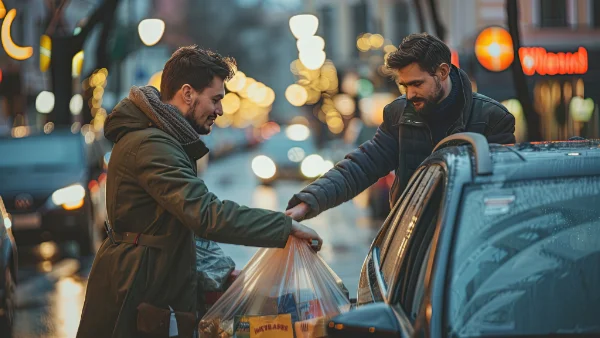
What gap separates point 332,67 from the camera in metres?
66.1

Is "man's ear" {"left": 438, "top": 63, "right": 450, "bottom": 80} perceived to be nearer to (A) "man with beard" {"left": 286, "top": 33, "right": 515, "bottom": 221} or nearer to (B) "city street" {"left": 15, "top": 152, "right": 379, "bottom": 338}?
(A) "man with beard" {"left": 286, "top": 33, "right": 515, "bottom": 221}

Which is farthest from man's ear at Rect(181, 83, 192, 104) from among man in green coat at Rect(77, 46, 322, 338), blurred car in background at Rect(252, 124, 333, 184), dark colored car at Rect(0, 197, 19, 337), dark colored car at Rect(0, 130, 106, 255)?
blurred car in background at Rect(252, 124, 333, 184)

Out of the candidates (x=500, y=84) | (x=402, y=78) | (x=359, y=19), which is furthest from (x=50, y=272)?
(x=359, y=19)

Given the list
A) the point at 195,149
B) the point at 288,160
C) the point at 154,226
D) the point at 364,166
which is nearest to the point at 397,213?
the point at 195,149

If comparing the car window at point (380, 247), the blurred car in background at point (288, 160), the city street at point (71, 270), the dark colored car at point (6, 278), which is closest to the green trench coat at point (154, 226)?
the car window at point (380, 247)

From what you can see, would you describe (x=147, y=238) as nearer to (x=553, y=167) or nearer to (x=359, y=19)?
(x=553, y=167)

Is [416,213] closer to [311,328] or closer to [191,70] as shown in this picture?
[311,328]

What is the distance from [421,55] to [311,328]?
1.56 m

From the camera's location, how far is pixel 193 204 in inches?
172

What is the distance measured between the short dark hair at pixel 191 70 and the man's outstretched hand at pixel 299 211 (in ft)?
2.77

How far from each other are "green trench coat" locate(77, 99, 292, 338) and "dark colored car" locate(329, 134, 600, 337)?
761 mm

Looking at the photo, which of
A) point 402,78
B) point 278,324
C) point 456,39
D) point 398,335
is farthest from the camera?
point 456,39

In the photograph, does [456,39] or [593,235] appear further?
[456,39]

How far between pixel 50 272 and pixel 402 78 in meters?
9.42
